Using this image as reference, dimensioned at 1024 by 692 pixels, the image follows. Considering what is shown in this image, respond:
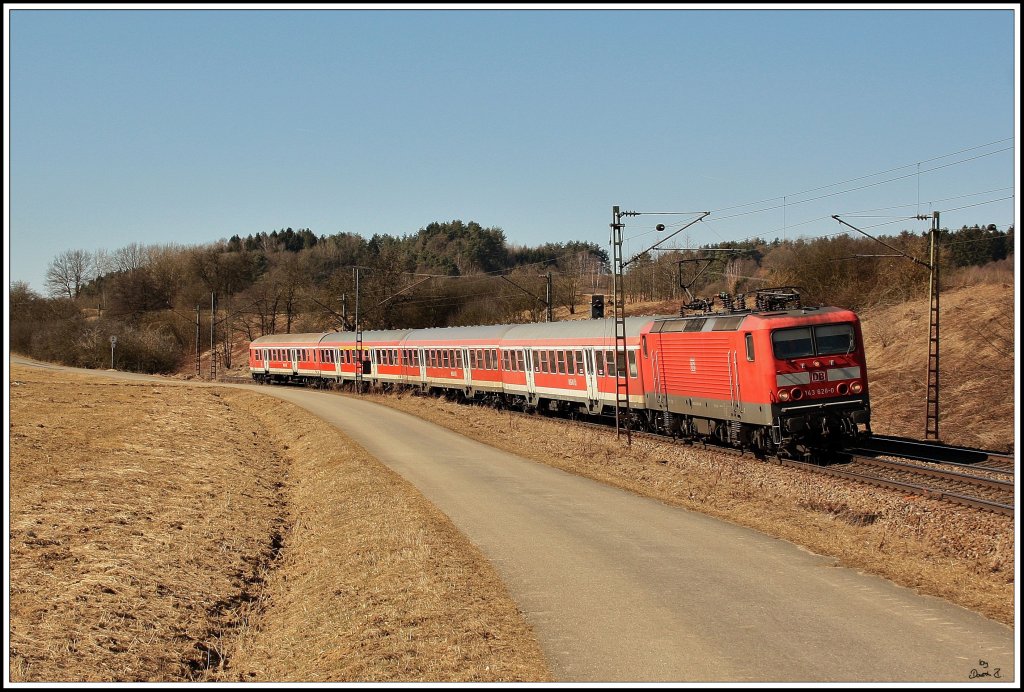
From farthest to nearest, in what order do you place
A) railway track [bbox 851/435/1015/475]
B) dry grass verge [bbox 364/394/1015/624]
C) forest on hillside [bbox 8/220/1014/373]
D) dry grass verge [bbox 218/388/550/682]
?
forest on hillside [bbox 8/220/1014/373] < railway track [bbox 851/435/1015/475] < dry grass verge [bbox 364/394/1015/624] < dry grass verge [bbox 218/388/550/682]

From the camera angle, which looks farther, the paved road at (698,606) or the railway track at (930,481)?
Result: the railway track at (930,481)

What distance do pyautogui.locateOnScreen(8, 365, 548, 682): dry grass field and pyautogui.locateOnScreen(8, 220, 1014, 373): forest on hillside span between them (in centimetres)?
1999

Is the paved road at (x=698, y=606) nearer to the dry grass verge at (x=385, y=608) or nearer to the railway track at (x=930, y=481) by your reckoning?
the dry grass verge at (x=385, y=608)

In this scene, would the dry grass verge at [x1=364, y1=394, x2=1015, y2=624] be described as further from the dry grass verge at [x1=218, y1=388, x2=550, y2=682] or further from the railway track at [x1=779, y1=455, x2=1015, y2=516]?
the dry grass verge at [x1=218, y1=388, x2=550, y2=682]

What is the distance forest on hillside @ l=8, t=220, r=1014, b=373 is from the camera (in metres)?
61.5

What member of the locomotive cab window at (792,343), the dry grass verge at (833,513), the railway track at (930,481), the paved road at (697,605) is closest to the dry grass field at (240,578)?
the paved road at (697,605)

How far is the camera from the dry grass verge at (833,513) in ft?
45.4

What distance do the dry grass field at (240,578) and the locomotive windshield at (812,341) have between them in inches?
383

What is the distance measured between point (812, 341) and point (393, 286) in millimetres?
78163

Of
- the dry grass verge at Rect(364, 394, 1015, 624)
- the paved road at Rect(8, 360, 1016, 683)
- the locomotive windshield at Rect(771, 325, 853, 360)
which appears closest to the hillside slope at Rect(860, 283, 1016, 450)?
the locomotive windshield at Rect(771, 325, 853, 360)

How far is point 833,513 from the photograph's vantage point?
1872cm

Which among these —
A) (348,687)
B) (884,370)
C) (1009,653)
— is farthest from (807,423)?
(884,370)
